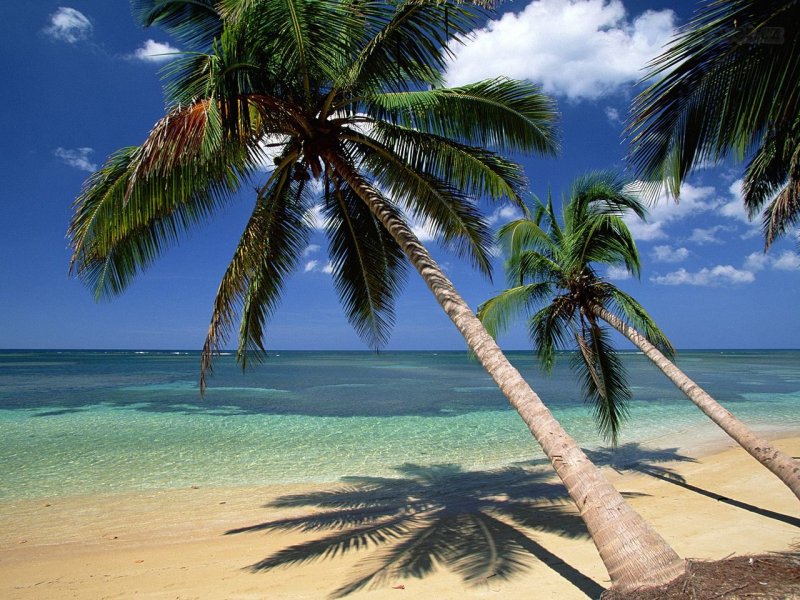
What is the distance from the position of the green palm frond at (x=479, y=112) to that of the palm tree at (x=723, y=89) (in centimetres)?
214

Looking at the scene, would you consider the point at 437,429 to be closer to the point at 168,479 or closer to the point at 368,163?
the point at 168,479

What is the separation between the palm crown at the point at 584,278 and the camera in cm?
859

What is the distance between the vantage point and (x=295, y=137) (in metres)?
5.81

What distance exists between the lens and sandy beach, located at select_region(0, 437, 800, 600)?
476 cm

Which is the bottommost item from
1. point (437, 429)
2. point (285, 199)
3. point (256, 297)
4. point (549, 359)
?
point (437, 429)

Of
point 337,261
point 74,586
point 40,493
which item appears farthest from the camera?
point 40,493

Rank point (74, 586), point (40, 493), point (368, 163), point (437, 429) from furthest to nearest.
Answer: point (437, 429) → point (40, 493) → point (368, 163) → point (74, 586)

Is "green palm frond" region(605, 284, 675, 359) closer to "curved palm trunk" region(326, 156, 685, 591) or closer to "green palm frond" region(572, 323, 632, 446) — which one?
"green palm frond" region(572, 323, 632, 446)

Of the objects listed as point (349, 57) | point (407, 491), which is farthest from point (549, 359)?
point (349, 57)

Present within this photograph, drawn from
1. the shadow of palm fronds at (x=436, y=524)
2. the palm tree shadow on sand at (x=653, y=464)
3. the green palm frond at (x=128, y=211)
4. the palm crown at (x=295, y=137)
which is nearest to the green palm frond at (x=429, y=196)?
the palm crown at (x=295, y=137)

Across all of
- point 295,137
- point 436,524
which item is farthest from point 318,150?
point 436,524

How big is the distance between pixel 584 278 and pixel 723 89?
5.93 metres

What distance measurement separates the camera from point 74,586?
5141 millimetres

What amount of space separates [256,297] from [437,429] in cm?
969
